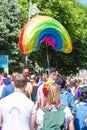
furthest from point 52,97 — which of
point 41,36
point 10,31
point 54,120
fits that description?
point 10,31

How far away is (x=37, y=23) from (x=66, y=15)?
111 ft

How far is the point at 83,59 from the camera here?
5812cm

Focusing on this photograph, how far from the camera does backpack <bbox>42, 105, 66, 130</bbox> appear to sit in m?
7.50

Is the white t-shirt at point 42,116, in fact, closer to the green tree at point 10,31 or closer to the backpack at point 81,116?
the backpack at point 81,116

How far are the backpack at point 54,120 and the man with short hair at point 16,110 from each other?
38cm

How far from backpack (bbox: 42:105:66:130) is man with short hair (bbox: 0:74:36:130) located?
375 millimetres

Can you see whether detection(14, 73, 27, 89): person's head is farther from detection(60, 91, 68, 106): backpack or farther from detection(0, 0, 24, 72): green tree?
detection(0, 0, 24, 72): green tree

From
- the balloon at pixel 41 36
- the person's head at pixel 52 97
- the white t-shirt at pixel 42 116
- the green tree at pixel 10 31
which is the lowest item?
the green tree at pixel 10 31

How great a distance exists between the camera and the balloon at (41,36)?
A: 64.6 ft

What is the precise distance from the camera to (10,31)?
1576 inches

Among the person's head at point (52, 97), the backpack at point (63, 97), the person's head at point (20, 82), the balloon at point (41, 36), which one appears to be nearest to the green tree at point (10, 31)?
the balloon at point (41, 36)

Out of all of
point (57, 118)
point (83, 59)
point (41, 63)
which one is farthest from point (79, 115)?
point (83, 59)

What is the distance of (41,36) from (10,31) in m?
20.2

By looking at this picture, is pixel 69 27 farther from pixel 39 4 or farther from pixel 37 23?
pixel 37 23
